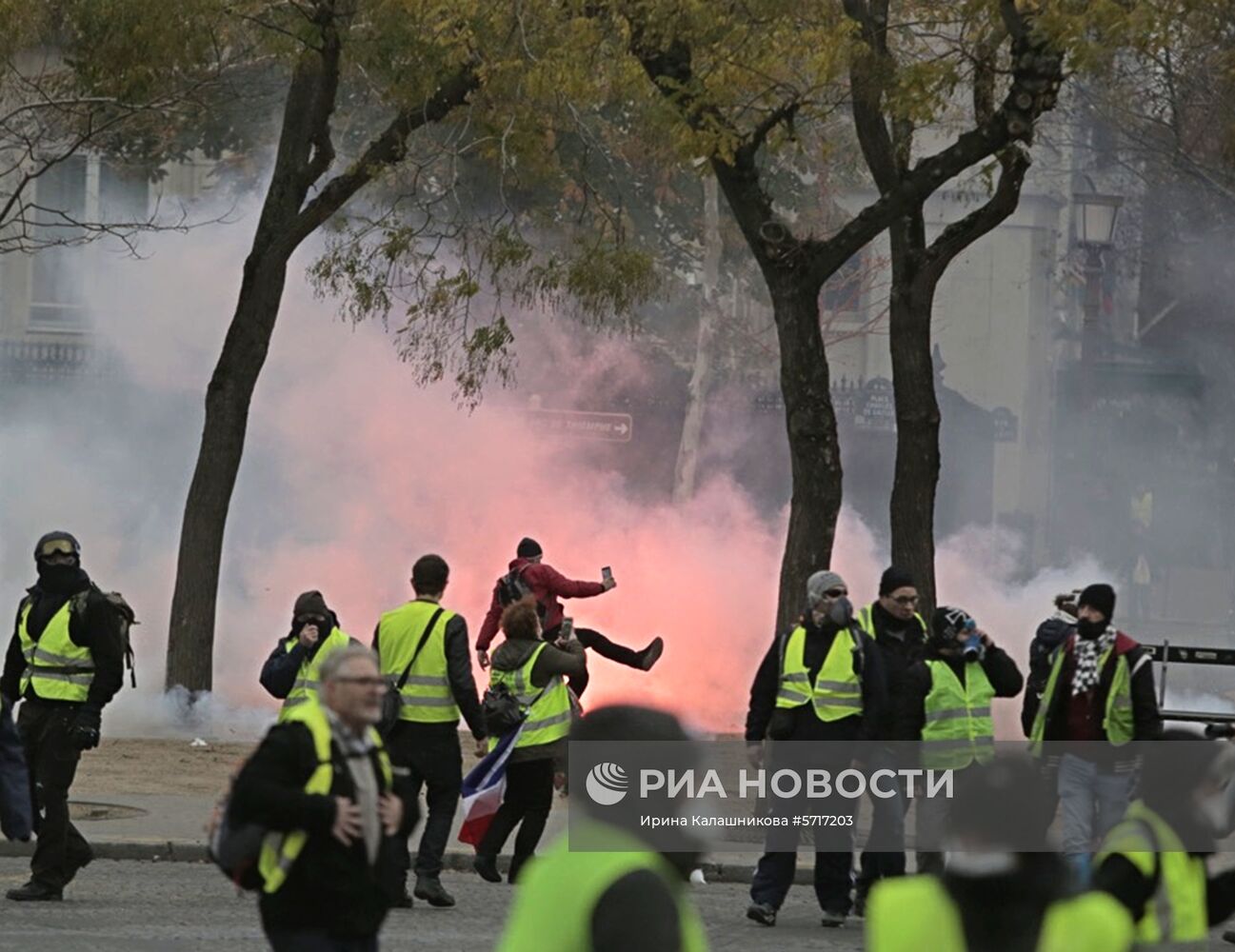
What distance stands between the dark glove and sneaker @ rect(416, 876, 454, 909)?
5.57 feet

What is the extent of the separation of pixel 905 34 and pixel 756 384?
25105 mm

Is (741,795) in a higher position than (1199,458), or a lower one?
lower

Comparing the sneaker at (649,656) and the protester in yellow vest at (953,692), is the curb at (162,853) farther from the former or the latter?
the sneaker at (649,656)

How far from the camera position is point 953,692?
33.9 feet

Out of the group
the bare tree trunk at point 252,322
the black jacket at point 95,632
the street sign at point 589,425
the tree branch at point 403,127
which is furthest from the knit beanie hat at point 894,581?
the street sign at point 589,425

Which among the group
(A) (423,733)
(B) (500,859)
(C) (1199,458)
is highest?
(C) (1199,458)

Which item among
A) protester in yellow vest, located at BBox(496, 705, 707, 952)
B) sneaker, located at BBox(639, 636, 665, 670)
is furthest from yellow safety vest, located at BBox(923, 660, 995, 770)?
sneaker, located at BBox(639, 636, 665, 670)

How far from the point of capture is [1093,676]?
10094 millimetres

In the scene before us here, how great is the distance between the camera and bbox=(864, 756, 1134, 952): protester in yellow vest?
13.2ft

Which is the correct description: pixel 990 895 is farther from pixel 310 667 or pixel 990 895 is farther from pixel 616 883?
pixel 310 667

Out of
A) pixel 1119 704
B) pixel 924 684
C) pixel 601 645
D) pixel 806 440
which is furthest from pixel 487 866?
pixel 601 645

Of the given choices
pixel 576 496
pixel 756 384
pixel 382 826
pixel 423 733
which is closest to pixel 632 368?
pixel 756 384

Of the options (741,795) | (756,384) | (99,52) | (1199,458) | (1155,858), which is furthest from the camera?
(1199,458)

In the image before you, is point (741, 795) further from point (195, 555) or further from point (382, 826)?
point (382, 826)
